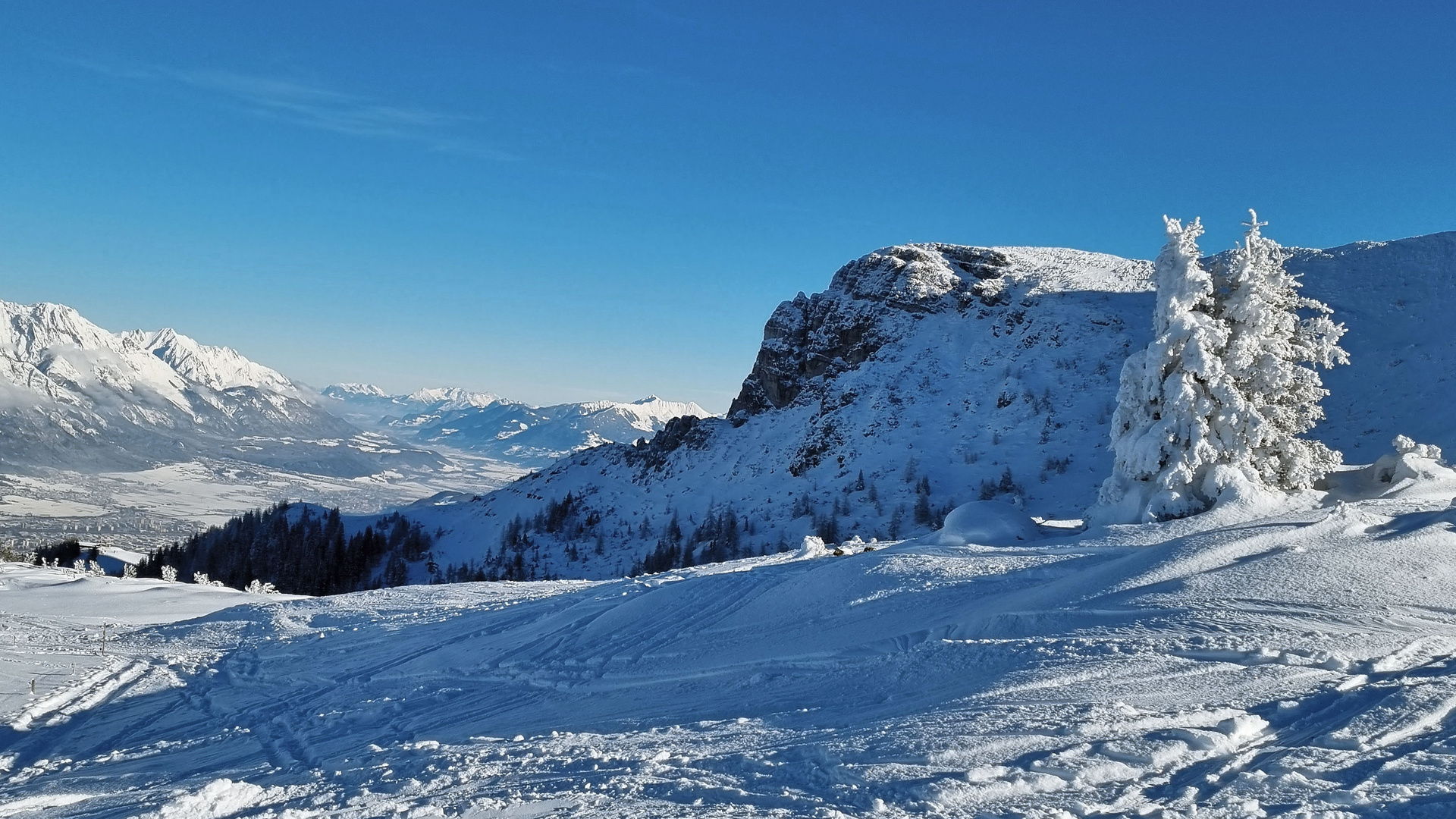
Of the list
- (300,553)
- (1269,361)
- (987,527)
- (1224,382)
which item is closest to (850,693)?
(987,527)

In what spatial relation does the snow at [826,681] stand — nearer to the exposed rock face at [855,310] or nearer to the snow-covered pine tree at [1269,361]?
the snow-covered pine tree at [1269,361]

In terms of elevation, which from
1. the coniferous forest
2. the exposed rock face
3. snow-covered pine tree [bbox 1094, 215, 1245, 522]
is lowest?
the coniferous forest

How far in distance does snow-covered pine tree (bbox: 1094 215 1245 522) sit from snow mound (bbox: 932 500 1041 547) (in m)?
3.44

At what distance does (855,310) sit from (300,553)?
82.7 meters

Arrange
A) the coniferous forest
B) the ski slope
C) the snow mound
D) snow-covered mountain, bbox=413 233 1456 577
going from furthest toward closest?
1. the coniferous forest
2. snow-covered mountain, bbox=413 233 1456 577
3. the snow mound
4. the ski slope

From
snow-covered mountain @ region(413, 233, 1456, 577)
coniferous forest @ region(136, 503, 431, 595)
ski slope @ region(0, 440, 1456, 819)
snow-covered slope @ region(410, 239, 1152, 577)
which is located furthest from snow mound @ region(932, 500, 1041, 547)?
coniferous forest @ region(136, 503, 431, 595)

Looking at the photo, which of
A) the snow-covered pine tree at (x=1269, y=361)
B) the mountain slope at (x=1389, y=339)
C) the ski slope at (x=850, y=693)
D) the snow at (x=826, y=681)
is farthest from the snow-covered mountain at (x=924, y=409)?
the ski slope at (x=850, y=693)

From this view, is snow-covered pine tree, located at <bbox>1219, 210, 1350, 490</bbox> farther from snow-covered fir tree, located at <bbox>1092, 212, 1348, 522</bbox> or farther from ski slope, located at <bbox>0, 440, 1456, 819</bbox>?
ski slope, located at <bbox>0, 440, 1456, 819</bbox>

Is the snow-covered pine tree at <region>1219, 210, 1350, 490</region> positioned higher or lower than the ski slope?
higher

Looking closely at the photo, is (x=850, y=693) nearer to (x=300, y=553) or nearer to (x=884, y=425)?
(x=884, y=425)

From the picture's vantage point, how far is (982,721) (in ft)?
32.6

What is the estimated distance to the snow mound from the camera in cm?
2566

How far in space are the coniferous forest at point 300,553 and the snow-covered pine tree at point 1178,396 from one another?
3308 inches

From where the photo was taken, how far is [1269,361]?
79.8 ft
